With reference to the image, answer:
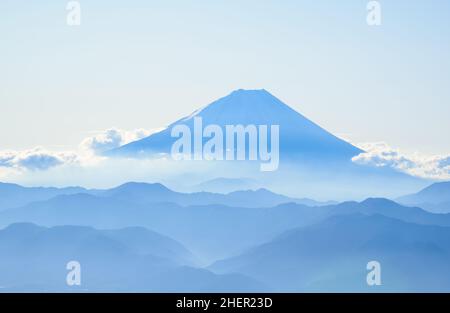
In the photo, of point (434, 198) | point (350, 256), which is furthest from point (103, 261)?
point (434, 198)

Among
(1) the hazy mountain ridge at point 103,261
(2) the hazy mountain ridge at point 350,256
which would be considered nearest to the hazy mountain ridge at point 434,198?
(2) the hazy mountain ridge at point 350,256

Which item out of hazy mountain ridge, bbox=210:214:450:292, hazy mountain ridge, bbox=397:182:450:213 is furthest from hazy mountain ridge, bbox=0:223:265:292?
hazy mountain ridge, bbox=397:182:450:213

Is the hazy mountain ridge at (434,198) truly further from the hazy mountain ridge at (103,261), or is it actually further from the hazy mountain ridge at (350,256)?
the hazy mountain ridge at (103,261)

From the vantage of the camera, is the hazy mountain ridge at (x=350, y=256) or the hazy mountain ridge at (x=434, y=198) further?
the hazy mountain ridge at (x=434, y=198)

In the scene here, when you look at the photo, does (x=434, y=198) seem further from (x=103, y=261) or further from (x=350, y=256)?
(x=103, y=261)

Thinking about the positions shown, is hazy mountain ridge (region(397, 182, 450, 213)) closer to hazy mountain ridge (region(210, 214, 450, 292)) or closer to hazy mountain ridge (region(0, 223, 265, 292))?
hazy mountain ridge (region(210, 214, 450, 292))

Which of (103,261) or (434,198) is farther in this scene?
(434,198)

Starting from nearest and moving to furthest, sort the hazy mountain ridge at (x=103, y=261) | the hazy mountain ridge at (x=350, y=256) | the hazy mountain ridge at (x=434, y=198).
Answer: the hazy mountain ridge at (x=103, y=261) → the hazy mountain ridge at (x=350, y=256) → the hazy mountain ridge at (x=434, y=198)

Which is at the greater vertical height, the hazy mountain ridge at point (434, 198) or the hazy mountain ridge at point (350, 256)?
the hazy mountain ridge at point (434, 198)

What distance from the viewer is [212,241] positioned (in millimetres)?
17609

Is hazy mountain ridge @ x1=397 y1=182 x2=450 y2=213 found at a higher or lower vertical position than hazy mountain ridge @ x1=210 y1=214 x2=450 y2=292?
higher

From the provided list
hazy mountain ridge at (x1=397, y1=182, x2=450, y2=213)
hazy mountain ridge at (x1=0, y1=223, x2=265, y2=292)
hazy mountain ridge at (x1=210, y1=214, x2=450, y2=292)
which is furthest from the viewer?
hazy mountain ridge at (x1=397, y1=182, x2=450, y2=213)

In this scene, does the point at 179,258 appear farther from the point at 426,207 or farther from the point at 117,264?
the point at 426,207

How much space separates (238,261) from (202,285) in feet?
6.74
